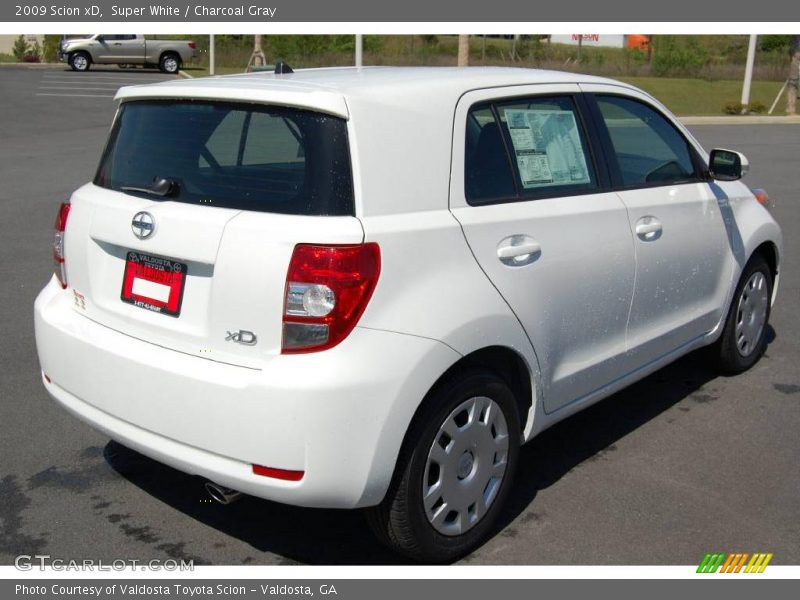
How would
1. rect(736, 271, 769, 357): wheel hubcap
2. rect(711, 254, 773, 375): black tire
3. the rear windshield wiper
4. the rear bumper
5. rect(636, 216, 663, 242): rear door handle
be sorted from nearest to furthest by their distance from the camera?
1. the rear bumper
2. the rear windshield wiper
3. rect(636, 216, 663, 242): rear door handle
4. rect(711, 254, 773, 375): black tire
5. rect(736, 271, 769, 357): wheel hubcap

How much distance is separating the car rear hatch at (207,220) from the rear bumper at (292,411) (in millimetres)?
110

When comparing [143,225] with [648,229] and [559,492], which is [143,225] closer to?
[559,492]

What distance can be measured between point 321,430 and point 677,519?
5.96 ft

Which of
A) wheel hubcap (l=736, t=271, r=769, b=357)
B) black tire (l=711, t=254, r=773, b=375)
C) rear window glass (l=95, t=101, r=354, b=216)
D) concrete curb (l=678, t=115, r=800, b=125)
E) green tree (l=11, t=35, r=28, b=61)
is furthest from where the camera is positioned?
green tree (l=11, t=35, r=28, b=61)

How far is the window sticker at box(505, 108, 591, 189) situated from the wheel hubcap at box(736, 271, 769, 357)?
1.92 m

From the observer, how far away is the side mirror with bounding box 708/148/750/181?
514cm

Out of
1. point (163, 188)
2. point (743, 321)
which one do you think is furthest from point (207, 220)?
point (743, 321)

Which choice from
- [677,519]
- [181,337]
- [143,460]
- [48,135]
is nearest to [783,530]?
[677,519]

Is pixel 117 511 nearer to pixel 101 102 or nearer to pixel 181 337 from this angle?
pixel 181 337

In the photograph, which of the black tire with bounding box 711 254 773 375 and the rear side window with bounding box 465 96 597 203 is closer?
the rear side window with bounding box 465 96 597 203

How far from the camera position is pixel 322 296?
10.2ft

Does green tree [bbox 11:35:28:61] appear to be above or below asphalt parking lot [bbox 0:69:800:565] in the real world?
above

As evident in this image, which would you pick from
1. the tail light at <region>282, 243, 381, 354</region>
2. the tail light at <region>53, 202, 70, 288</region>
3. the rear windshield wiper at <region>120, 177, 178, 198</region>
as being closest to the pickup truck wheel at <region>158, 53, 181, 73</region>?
the tail light at <region>53, 202, 70, 288</region>

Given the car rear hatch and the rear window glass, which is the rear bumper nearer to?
the car rear hatch
